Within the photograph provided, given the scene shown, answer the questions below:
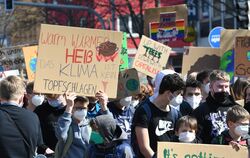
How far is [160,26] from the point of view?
12555 millimetres

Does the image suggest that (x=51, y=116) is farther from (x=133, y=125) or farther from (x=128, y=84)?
(x=133, y=125)

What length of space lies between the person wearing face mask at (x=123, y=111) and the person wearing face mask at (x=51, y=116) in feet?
1.77

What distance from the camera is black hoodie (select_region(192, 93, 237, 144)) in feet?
22.0

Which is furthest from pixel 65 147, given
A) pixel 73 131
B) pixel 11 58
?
pixel 11 58

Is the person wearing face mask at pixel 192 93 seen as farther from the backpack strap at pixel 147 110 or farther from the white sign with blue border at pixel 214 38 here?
the white sign with blue border at pixel 214 38

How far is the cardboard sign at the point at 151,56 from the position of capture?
10391 mm

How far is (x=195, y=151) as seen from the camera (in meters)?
5.47

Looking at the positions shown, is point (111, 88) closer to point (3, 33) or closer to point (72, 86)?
point (72, 86)

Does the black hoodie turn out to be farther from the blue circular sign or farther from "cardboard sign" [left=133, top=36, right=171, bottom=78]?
the blue circular sign

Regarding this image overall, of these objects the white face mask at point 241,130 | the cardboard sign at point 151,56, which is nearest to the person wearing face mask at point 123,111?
the white face mask at point 241,130

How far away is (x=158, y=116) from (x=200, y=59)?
445 cm

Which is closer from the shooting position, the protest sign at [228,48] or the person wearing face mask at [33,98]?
the person wearing face mask at [33,98]

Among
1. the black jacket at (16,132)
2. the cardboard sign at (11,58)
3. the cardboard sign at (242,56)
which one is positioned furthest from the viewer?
the cardboard sign at (11,58)

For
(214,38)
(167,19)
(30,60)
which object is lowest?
(30,60)
